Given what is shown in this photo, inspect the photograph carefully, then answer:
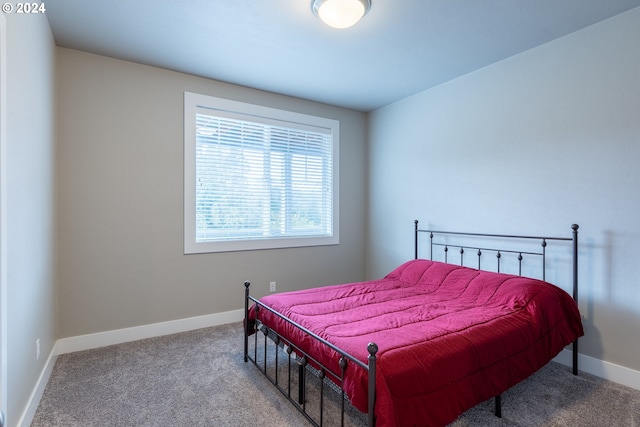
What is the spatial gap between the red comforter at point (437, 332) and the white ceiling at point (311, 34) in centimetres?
194

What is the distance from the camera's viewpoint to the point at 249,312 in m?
2.72

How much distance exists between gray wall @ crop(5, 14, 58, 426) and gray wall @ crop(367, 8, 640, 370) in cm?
349

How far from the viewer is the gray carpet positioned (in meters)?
1.99

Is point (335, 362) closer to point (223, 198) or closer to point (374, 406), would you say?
point (374, 406)

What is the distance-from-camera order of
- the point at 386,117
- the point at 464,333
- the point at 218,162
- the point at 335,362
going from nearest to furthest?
1. the point at 335,362
2. the point at 464,333
3. the point at 218,162
4. the point at 386,117

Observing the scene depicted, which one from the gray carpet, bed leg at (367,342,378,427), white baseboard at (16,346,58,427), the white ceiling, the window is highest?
the white ceiling

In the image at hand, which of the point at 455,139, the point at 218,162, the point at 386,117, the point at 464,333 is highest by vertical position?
the point at 386,117

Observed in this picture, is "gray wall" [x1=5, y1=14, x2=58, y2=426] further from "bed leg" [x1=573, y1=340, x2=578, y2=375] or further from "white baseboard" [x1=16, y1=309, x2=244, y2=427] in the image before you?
"bed leg" [x1=573, y1=340, x2=578, y2=375]

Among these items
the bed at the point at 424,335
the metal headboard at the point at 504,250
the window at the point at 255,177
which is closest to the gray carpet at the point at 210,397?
the bed at the point at 424,335

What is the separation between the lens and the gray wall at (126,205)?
2.92m

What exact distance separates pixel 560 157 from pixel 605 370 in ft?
5.41

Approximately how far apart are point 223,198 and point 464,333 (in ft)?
8.85

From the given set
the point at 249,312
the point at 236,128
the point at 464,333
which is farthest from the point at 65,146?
the point at 464,333

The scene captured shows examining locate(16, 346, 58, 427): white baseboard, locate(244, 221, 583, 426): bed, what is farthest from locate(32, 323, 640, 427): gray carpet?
locate(244, 221, 583, 426): bed
